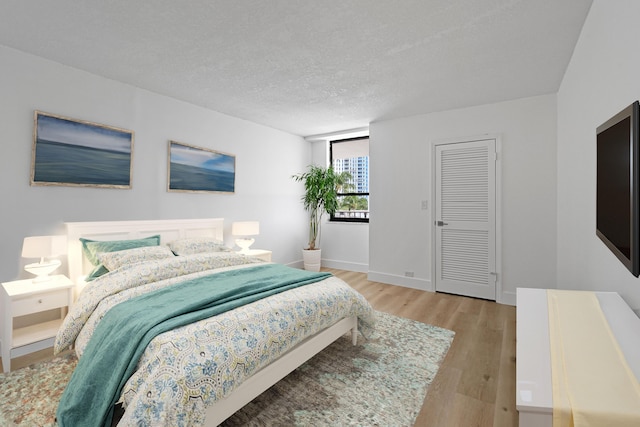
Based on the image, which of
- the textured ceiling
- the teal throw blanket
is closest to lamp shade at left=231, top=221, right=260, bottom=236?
the textured ceiling

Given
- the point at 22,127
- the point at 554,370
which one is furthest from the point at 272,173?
the point at 554,370

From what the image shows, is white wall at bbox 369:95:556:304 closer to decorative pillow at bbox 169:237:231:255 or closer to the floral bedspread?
the floral bedspread

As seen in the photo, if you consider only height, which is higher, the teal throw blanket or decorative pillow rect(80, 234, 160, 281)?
decorative pillow rect(80, 234, 160, 281)

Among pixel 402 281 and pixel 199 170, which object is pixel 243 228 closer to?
pixel 199 170

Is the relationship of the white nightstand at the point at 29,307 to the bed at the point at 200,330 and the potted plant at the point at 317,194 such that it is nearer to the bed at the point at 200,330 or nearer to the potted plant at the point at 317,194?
the bed at the point at 200,330

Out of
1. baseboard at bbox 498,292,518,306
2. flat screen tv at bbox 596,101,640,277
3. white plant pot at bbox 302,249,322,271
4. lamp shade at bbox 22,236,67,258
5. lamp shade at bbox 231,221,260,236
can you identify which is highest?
flat screen tv at bbox 596,101,640,277

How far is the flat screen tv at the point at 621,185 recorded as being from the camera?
1141 mm

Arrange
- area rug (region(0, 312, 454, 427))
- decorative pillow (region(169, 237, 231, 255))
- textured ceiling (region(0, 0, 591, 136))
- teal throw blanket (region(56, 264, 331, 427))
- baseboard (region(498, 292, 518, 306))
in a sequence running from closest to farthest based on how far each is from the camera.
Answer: teal throw blanket (region(56, 264, 331, 427))
area rug (region(0, 312, 454, 427))
textured ceiling (region(0, 0, 591, 136))
decorative pillow (region(169, 237, 231, 255))
baseboard (region(498, 292, 518, 306))

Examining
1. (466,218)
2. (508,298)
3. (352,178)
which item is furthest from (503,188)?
(352,178)

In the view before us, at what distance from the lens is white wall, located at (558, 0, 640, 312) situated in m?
1.37

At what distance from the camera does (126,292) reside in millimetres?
2135

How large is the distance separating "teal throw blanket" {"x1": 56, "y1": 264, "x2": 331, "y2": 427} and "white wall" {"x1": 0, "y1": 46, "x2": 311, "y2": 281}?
156cm

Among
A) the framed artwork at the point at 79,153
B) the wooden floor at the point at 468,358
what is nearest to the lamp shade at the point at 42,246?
the framed artwork at the point at 79,153

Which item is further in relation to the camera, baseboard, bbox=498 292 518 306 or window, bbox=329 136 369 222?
window, bbox=329 136 369 222
